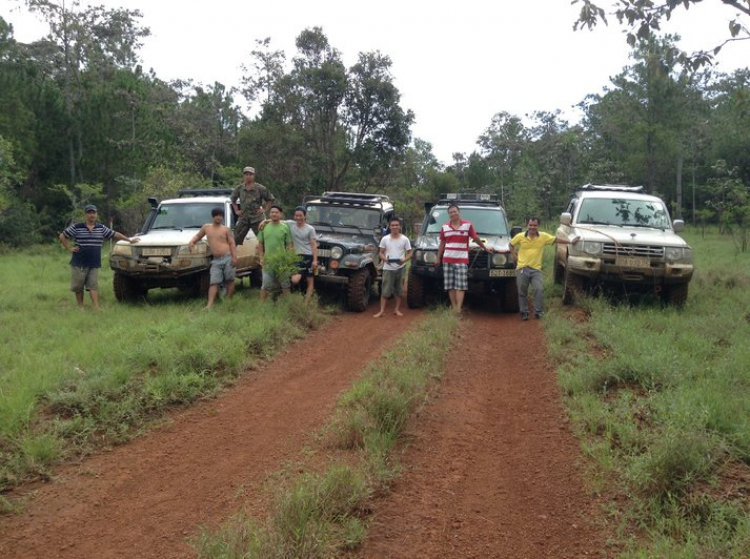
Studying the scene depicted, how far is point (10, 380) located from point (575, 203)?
881 cm

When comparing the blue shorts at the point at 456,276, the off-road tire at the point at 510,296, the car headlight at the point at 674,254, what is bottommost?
the off-road tire at the point at 510,296

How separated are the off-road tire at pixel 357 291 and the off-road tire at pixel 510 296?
2.24 metres

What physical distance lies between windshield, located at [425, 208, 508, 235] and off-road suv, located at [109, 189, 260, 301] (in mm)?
3228

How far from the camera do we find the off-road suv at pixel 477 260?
10008 mm

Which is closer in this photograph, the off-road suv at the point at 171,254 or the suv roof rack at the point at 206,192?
the off-road suv at the point at 171,254

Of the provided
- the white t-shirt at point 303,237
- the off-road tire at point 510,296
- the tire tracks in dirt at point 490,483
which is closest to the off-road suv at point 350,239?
the white t-shirt at point 303,237

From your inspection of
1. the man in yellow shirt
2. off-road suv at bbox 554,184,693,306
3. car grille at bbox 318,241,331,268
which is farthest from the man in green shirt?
→ off-road suv at bbox 554,184,693,306

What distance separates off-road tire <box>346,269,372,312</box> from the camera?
32.9 ft

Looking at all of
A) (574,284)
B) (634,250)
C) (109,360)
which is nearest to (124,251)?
(109,360)

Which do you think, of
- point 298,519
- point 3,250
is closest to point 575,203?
point 298,519

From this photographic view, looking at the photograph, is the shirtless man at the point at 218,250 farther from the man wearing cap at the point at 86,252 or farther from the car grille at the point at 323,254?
the car grille at the point at 323,254

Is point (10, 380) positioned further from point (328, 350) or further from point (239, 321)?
point (328, 350)

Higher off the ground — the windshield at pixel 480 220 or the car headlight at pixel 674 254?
the windshield at pixel 480 220

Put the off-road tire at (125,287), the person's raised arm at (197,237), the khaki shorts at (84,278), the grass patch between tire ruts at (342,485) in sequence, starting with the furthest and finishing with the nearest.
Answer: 1. the off-road tire at (125,287)
2. the person's raised arm at (197,237)
3. the khaki shorts at (84,278)
4. the grass patch between tire ruts at (342,485)
